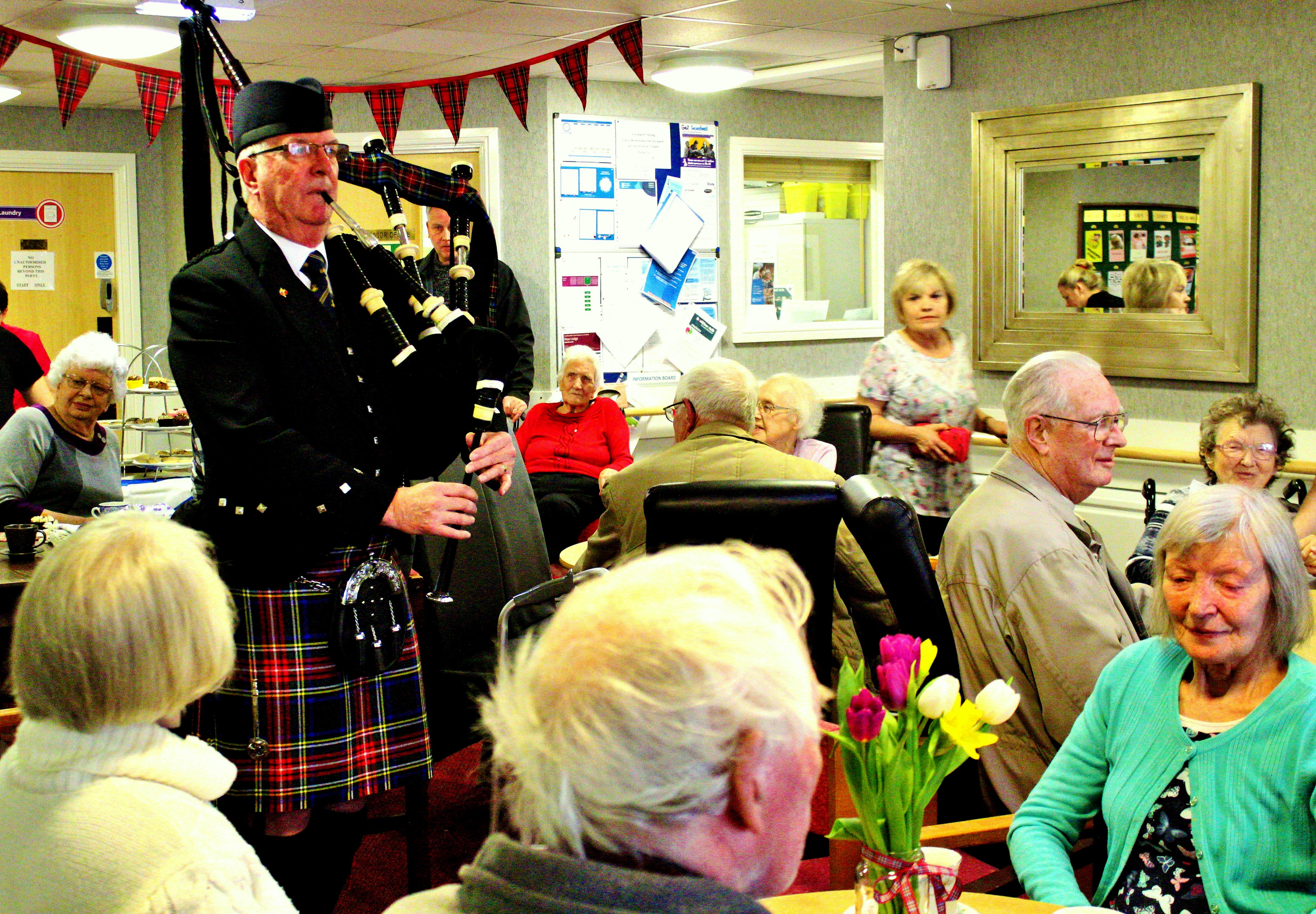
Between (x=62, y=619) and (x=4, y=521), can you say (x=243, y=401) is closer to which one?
(x=62, y=619)

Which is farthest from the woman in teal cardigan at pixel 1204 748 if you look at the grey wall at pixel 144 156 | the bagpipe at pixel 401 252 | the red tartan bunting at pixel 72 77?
the grey wall at pixel 144 156

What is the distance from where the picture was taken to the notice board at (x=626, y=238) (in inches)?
262

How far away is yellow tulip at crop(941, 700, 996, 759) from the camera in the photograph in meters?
1.41

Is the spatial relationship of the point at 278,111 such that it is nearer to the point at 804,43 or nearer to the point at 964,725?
the point at 964,725

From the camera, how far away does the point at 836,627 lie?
3.02 m

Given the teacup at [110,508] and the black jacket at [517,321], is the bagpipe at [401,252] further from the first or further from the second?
the black jacket at [517,321]

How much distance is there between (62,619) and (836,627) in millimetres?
1961

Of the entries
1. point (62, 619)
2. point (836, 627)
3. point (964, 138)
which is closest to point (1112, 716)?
point (836, 627)

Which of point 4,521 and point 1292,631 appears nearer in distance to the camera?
point 1292,631

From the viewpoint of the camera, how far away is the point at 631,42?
514 cm

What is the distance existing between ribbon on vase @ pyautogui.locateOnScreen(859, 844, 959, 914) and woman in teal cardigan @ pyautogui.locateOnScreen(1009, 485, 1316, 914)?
0.45 m

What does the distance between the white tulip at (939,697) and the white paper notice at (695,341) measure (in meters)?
5.63

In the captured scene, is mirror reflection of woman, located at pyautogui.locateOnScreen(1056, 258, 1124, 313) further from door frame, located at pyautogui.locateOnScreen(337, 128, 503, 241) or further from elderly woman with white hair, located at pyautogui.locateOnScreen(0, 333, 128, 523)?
elderly woman with white hair, located at pyautogui.locateOnScreen(0, 333, 128, 523)

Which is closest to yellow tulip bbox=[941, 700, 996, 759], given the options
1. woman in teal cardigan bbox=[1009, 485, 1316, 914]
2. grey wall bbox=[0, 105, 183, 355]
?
woman in teal cardigan bbox=[1009, 485, 1316, 914]
